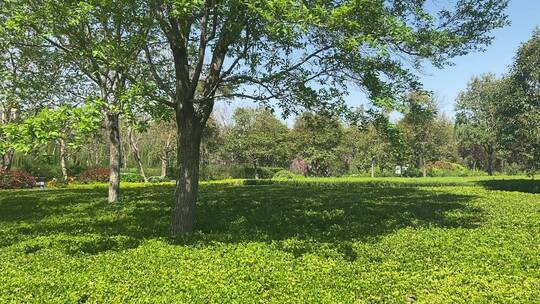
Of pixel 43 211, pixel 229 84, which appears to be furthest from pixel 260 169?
pixel 229 84

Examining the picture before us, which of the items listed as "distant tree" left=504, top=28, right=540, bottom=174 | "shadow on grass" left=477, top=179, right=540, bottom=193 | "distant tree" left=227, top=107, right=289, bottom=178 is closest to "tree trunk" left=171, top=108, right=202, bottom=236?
"shadow on grass" left=477, top=179, right=540, bottom=193

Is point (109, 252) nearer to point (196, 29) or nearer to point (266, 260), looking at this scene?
point (266, 260)

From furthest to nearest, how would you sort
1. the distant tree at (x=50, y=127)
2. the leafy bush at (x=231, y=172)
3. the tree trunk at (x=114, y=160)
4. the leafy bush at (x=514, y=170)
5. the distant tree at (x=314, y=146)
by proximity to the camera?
the leafy bush at (x=514, y=170)
the distant tree at (x=314, y=146)
the leafy bush at (x=231, y=172)
the tree trunk at (x=114, y=160)
the distant tree at (x=50, y=127)

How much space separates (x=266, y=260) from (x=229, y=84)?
469cm

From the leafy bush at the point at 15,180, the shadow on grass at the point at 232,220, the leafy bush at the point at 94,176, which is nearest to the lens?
the shadow on grass at the point at 232,220

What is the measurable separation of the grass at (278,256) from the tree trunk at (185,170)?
1.34 ft

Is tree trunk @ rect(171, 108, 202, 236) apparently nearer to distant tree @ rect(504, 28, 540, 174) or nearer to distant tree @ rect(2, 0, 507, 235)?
distant tree @ rect(2, 0, 507, 235)

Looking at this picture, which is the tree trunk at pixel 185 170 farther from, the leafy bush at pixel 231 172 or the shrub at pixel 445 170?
the shrub at pixel 445 170

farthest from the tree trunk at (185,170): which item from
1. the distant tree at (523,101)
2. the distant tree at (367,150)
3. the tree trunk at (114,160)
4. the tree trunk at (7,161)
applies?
the distant tree at (367,150)

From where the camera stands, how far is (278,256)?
784 cm

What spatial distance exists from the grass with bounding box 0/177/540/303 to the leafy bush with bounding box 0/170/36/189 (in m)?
14.4

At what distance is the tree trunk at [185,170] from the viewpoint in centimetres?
931

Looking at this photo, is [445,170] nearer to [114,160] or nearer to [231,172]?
[231,172]

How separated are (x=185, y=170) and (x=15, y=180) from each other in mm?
21682
